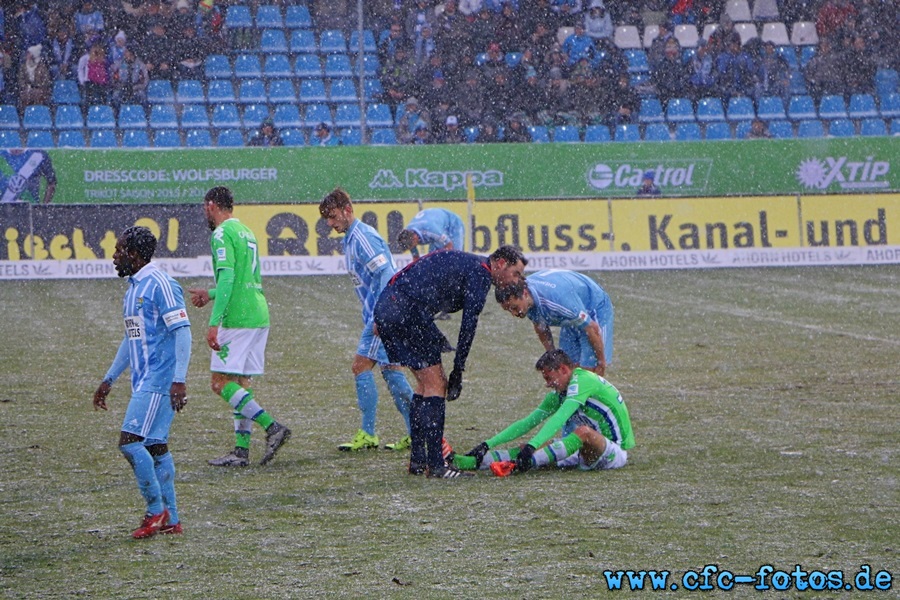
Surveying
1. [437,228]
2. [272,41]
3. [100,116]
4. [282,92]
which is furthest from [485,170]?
[437,228]

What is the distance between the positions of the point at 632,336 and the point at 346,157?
992 cm

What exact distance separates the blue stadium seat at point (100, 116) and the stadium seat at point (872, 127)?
52.2 ft

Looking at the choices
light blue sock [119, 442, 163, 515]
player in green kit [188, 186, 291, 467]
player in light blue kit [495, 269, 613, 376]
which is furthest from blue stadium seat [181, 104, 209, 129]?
light blue sock [119, 442, 163, 515]

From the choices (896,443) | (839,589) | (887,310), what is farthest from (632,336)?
(839,589)

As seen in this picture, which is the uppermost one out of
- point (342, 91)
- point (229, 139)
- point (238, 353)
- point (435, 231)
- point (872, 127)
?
point (342, 91)

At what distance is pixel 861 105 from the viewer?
28828mm

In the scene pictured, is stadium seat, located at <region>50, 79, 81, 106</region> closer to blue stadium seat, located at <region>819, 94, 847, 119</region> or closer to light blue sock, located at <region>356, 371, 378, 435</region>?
blue stadium seat, located at <region>819, 94, 847, 119</region>

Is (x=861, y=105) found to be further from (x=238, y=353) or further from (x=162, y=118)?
(x=238, y=353)

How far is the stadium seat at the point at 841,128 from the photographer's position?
2819 cm

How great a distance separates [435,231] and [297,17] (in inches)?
605

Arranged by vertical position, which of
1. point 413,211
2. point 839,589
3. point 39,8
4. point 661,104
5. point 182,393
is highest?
point 39,8

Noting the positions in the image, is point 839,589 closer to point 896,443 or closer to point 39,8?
point 896,443

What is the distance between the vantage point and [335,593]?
5.60 meters

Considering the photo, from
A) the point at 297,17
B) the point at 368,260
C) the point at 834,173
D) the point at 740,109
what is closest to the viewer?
the point at 368,260
